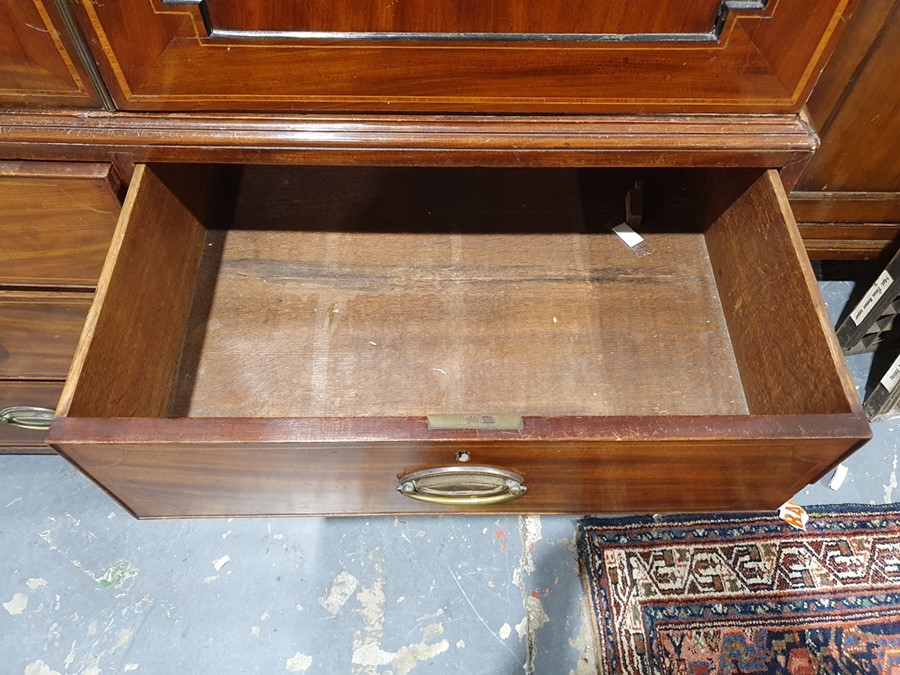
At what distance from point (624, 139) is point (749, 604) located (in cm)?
→ 59

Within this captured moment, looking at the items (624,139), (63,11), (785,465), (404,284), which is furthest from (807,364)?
(63,11)

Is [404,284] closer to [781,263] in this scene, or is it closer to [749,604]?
[781,263]

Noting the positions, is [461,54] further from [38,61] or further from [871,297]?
[871,297]

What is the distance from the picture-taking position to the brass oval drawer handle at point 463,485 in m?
0.61

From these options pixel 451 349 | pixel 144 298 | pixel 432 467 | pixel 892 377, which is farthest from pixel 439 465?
pixel 892 377

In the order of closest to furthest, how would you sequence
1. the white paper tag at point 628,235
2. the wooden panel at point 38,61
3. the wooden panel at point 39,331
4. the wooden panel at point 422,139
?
the wooden panel at point 38,61, the wooden panel at point 422,139, the wooden panel at point 39,331, the white paper tag at point 628,235

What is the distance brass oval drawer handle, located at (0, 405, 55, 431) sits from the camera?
0.82m

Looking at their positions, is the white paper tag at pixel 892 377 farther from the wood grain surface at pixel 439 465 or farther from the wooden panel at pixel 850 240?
the wood grain surface at pixel 439 465

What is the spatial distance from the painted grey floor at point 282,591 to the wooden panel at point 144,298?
0.26 meters

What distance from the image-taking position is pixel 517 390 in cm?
76

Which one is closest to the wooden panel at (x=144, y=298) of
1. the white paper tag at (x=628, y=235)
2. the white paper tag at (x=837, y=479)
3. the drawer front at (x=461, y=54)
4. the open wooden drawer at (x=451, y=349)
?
the open wooden drawer at (x=451, y=349)

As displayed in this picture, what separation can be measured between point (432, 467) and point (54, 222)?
434 millimetres

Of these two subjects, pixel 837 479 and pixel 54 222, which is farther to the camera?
pixel 837 479

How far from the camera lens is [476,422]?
21.8 inches
